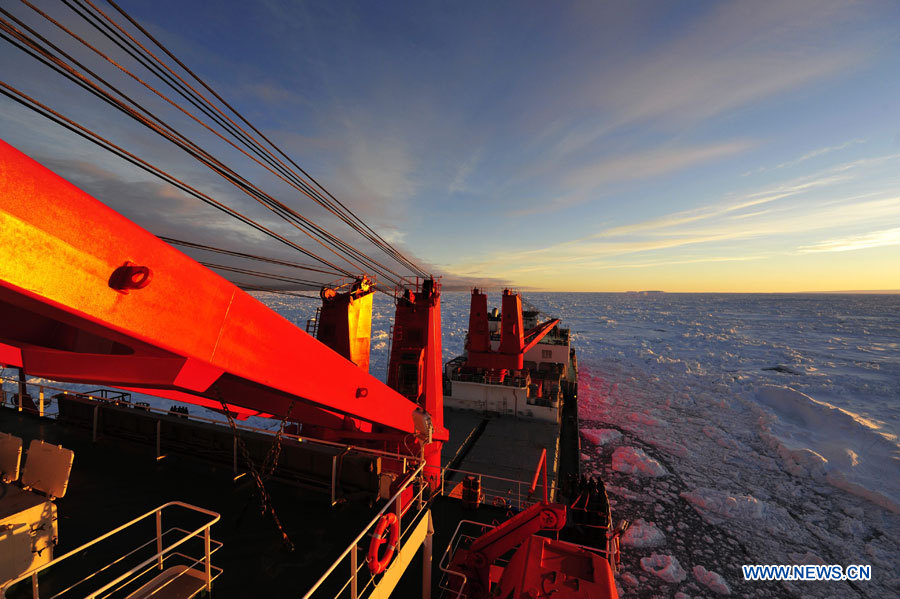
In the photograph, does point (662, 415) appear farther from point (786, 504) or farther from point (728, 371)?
point (728, 371)

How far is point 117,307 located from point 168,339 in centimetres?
37

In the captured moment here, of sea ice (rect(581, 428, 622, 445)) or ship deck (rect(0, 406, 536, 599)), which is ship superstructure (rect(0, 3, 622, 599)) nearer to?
ship deck (rect(0, 406, 536, 599))

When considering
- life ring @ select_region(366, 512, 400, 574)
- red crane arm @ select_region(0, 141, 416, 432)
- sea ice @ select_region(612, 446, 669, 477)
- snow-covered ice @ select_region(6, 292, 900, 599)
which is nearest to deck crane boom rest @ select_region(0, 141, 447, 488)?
red crane arm @ select_region(0, 141, 416, 432)

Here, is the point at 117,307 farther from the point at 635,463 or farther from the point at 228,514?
the point at 635,463

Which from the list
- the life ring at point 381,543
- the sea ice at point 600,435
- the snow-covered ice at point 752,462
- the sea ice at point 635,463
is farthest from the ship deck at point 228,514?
the sea ice at point 600,435

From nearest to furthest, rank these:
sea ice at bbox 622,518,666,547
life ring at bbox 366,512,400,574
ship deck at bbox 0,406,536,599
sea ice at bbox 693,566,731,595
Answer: life ring at bbox 366,512,400,574
ship deck at bbox 0,406,536,599
sea ice at bbox 693,566,731,595
sea ice at bbox 622,518,666,547

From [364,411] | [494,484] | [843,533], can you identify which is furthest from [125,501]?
[843,533]

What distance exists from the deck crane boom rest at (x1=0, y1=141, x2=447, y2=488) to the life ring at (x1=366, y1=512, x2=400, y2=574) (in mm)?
1632

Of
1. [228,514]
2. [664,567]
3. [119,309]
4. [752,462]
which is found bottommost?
[752,462]

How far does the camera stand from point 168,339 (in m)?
2.51

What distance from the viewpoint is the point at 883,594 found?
38.1ft

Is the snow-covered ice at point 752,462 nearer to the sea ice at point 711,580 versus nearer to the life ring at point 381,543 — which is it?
the sea ice at point 711,580

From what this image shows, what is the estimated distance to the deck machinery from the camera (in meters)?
1.96

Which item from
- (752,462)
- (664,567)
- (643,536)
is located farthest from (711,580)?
(752,462)
